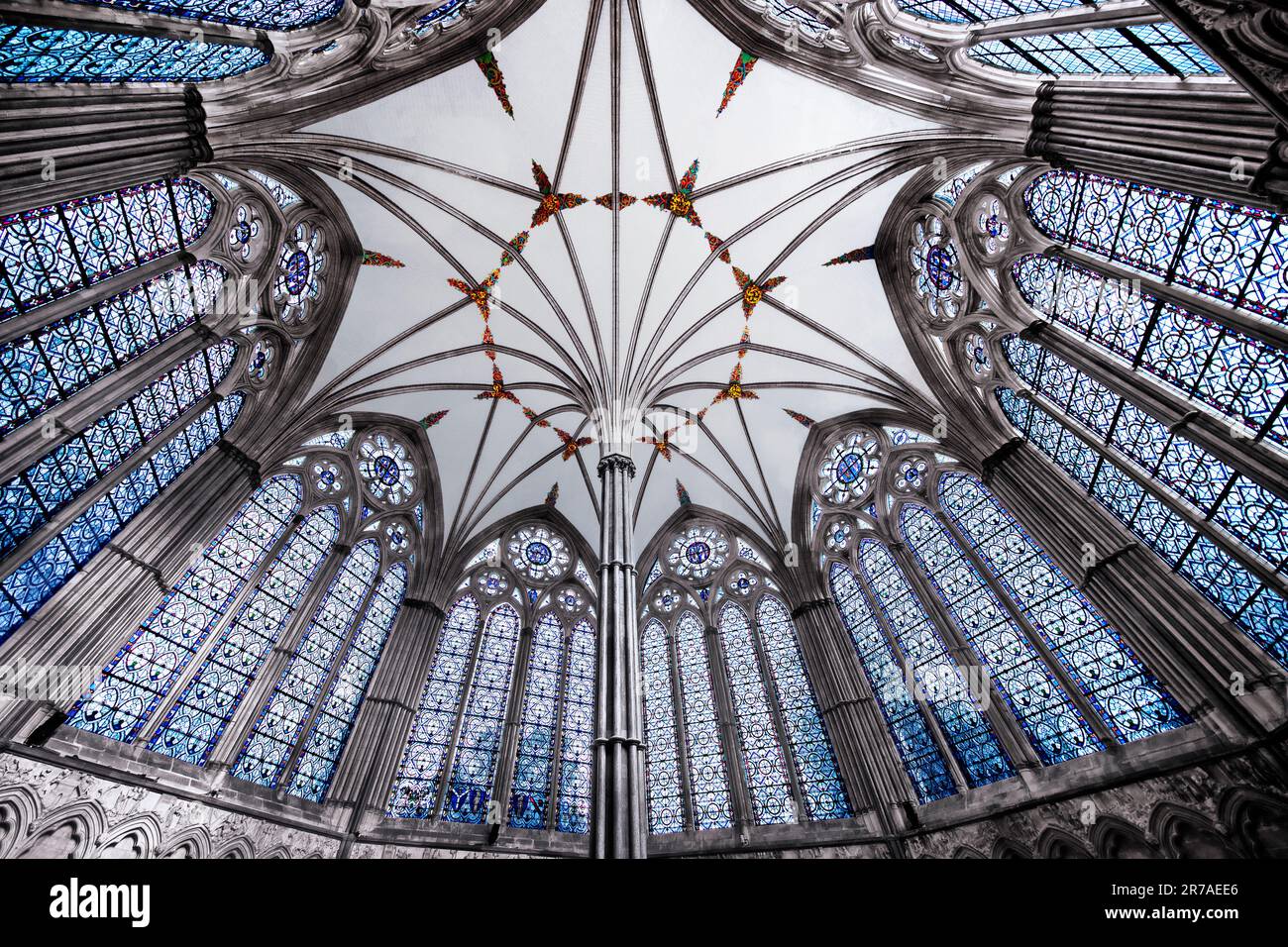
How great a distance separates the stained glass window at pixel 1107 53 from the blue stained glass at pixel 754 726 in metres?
12.7

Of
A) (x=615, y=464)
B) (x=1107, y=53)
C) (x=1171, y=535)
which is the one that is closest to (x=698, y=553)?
(x=615, y=464)

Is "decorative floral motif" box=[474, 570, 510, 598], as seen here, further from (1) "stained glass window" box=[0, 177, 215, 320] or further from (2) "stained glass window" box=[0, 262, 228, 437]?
(1) "stained glass window" box=[0, 177, 215, 320]

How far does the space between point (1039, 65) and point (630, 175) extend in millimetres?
7289

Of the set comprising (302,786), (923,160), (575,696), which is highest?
(923,160)

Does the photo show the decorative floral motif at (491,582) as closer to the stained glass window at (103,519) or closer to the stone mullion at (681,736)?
the stone mullion at (681,736)

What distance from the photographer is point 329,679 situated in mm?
12898

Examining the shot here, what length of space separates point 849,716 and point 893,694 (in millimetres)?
Result: 1043

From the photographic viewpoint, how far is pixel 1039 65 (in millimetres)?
8305

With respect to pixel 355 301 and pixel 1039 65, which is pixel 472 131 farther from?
pixel 1039 65

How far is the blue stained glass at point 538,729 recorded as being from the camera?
534 inches

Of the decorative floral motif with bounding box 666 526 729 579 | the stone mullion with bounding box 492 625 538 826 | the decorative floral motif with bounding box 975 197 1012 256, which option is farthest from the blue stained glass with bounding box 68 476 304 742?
the decorative floral motif with bounding box 975 197 1012 256

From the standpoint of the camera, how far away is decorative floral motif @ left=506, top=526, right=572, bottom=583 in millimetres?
17609

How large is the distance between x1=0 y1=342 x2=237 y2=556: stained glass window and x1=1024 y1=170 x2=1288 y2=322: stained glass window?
14.7m

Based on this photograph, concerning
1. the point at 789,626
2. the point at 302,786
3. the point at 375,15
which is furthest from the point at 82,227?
the point at 789,626
